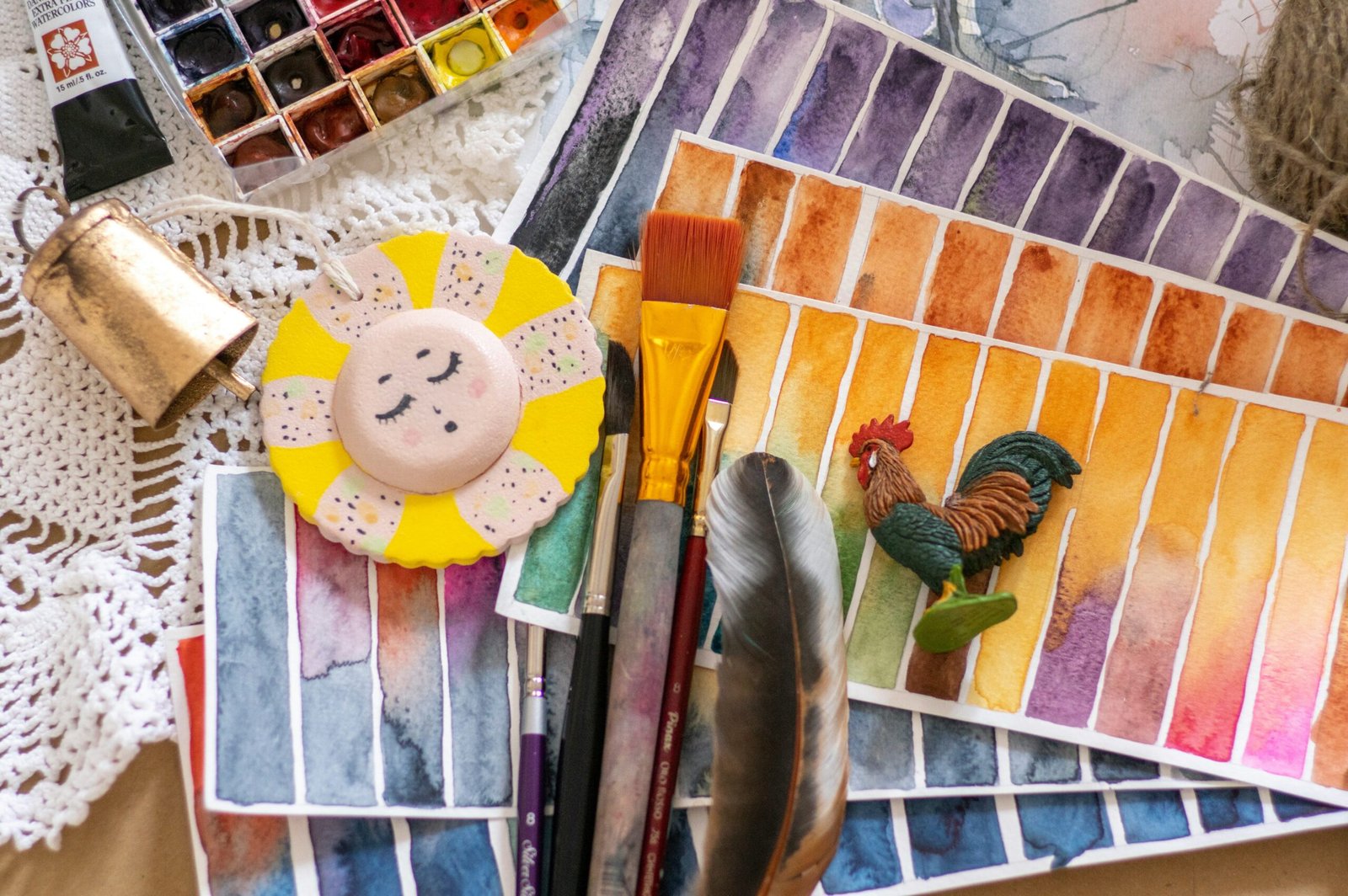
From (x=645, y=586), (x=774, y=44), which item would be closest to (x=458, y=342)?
(x=645, y=586)

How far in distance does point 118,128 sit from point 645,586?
0.46 m

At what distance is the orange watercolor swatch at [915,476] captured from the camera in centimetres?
61

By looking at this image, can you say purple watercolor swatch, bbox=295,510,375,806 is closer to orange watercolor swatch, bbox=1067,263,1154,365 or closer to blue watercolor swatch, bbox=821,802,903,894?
blue watercolor swatch, bbox=821,802,903,894

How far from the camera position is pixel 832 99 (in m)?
0.68

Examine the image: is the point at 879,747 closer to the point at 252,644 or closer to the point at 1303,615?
the point at 1303,615

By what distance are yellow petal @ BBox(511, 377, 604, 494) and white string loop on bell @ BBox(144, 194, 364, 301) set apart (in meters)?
0.14

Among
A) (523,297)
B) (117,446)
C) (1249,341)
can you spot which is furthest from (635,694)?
(1249,341)

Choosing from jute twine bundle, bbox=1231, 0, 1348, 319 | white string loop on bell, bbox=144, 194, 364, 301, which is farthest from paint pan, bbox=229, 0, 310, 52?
jute twine bundle, bbox=1231, 0, 1348, 319

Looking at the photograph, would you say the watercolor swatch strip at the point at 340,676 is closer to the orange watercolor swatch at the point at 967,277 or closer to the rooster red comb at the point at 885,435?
the rooster red comb at the point at 885,435

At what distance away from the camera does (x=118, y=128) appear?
25.0 inches

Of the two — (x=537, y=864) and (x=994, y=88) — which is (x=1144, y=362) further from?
(x=537, y=864)

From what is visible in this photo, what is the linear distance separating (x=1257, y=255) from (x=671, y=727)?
52cm

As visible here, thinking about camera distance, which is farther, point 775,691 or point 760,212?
Answer: point 760,212

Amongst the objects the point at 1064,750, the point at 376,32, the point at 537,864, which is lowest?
the point at 537,864
